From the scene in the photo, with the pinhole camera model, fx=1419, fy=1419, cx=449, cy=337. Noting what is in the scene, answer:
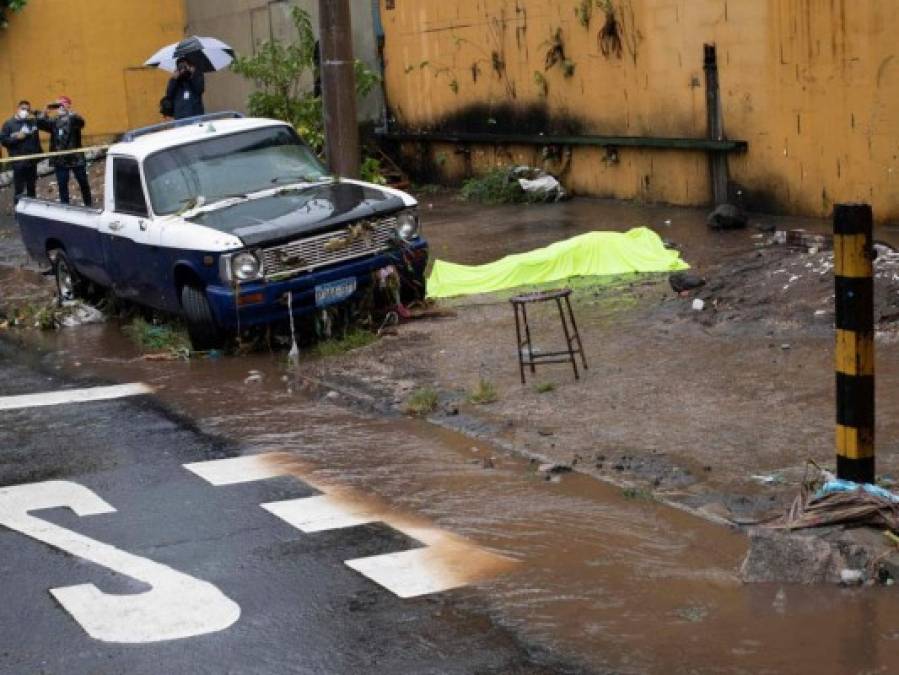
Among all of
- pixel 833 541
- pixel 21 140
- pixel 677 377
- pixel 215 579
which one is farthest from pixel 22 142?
pixel 833 541

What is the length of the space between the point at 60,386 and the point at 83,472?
9.26 ft

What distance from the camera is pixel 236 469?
8.20m

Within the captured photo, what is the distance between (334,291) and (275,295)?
532 mm

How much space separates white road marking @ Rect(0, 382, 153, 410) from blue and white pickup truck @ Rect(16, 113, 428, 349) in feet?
2.95

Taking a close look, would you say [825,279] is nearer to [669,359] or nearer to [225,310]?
Answer: [669,359]

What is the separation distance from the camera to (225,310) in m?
11.0

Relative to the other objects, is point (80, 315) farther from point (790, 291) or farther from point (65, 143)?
point (65, 143)

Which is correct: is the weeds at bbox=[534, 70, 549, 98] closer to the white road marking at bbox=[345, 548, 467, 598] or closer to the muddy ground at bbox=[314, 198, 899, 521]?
the muddy ground at bbox=[314, 198, 899, 521]

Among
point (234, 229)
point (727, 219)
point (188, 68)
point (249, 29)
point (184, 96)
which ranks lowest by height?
point (727, 219)

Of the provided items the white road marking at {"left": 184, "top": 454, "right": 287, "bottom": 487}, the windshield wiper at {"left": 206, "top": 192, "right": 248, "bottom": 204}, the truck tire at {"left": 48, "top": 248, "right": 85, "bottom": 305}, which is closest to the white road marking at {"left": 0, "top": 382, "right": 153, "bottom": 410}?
the windshield wiper at {"left": 206, "top": 192, "right": 248, "bottom": 204}

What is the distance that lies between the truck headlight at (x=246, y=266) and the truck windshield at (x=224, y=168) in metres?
1.24

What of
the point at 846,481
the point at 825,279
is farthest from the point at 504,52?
the point at 846,481

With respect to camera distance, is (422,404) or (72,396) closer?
(422,404)

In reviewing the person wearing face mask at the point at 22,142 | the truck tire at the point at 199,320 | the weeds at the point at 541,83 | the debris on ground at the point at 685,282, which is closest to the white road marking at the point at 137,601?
the truck tire at the point at 199,320
